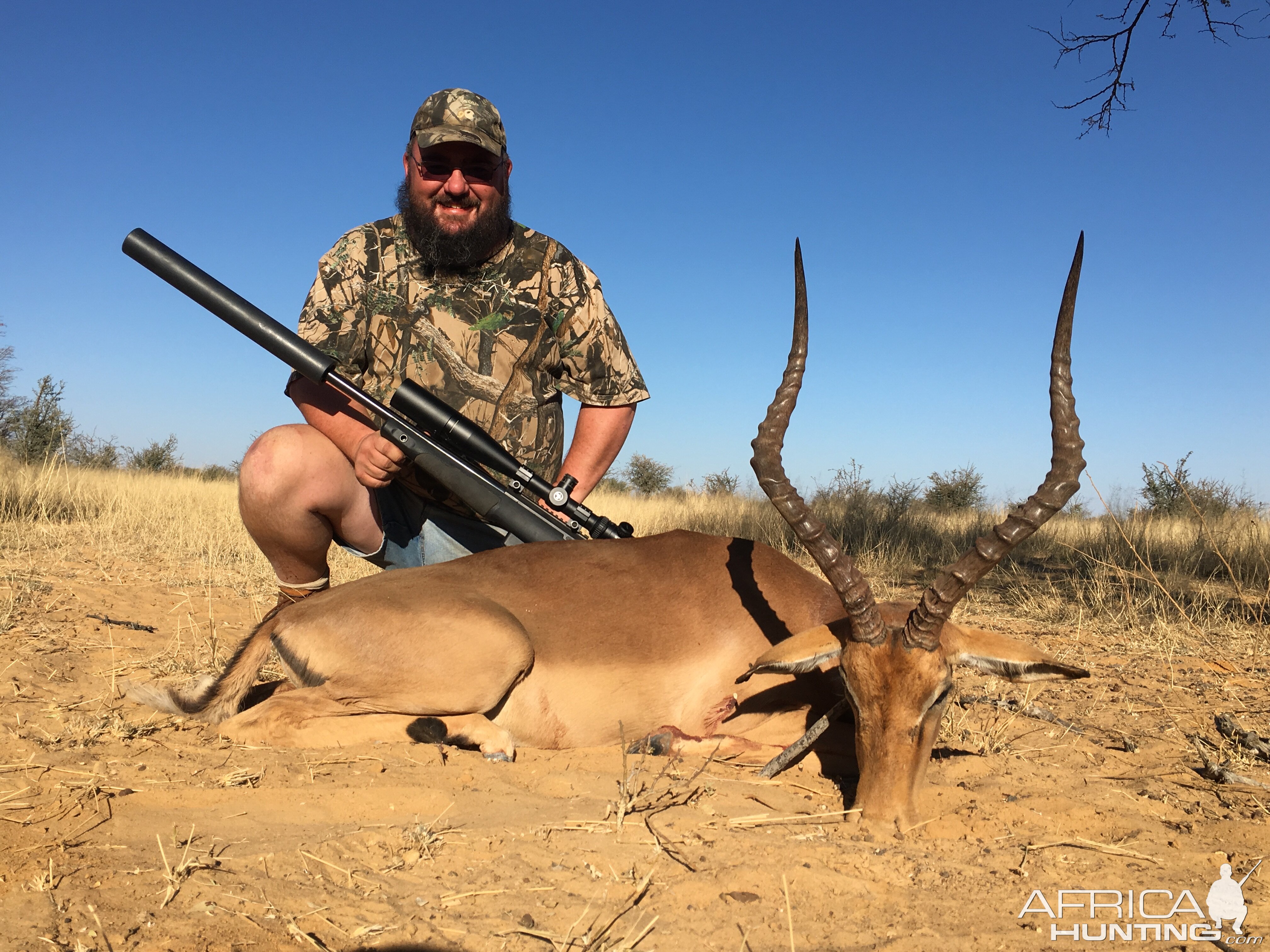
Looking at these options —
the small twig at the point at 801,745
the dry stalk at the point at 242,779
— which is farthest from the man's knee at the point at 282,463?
the small twig at the point at 801,745

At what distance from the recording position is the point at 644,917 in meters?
2.30

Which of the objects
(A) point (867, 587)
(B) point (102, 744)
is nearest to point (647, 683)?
(A) point (867, 587)

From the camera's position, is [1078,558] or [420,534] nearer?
[420,534]

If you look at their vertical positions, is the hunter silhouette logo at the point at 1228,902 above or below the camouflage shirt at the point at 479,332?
below

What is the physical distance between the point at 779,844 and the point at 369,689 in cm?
195

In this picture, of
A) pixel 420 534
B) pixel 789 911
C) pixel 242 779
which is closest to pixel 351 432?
pixel 420 534

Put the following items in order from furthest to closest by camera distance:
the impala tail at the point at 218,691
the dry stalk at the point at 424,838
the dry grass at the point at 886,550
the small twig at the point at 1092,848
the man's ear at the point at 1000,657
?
the dry grass at the point at 886,550
the impala tail at the point at 218,691
the man's ear at the point at 1000,657
the small twig at the point at 1092,848
the dry stalk at the point at 424,838

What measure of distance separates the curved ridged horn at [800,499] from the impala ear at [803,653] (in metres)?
0.12

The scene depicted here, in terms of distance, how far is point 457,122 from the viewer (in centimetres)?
551

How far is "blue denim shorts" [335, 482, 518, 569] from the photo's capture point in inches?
217

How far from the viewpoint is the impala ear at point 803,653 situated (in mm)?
3402

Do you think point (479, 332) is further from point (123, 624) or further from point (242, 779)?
point (242, 779)

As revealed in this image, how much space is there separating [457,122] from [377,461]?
2277 millimetres

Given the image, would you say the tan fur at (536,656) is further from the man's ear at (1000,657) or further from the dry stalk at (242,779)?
the man's ear at (1000,657)
